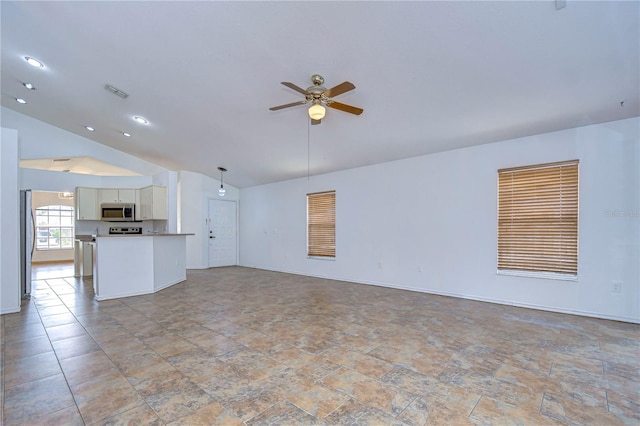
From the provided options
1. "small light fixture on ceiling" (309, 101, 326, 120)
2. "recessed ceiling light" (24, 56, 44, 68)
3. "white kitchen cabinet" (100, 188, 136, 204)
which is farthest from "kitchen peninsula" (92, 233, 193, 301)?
"small light fixture on ceiling" (309, 101, 326, 120)

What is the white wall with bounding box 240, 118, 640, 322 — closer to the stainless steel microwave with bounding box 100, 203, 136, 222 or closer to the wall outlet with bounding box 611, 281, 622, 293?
the wall outlet with bounding box 611, 281, 622, 293

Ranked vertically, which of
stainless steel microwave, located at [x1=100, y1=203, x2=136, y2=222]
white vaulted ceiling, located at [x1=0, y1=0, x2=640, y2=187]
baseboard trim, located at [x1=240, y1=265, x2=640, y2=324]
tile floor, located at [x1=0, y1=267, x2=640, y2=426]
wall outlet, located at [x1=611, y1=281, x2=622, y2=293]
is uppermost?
white vaulted ceiling, located at [x1=0, y1=0, x2=640, y2=187]

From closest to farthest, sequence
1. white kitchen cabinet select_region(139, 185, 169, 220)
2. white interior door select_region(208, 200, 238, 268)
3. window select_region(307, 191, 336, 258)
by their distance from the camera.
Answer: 1. window select_region(307, 191, 336, 258)
2. white kitchen cabinet select_region(139, 185, 169, 220)
3. white interior door select_region(208, 200, 238, 268)

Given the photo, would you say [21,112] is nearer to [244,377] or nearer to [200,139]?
[200,139]

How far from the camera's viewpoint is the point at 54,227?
10.1 metres

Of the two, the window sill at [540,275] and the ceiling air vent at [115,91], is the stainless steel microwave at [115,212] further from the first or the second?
the window sill at [540,275]

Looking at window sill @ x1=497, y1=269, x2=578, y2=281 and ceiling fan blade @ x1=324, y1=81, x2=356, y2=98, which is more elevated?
ceiling fan blade @ x1=324, y1=81, x2=356, y2=98

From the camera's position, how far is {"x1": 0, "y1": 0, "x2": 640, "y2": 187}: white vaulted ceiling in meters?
2.52

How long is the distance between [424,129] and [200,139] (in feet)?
14.0

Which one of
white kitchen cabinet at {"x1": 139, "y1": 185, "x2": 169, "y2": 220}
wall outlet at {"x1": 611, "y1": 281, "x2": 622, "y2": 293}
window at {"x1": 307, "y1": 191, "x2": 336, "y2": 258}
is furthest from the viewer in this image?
white kitchen cabinet at {"x1": 139, "y1": 185, "x2": 169, "y2": 220}

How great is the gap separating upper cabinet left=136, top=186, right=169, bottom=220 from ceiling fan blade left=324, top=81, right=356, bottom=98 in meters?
6.47

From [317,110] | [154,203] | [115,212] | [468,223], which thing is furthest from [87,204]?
[468,223]

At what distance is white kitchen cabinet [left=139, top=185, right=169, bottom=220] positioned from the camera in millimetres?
7656

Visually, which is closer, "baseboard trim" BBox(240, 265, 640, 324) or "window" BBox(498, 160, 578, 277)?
"baseboard trim" BBox(240, 265, 640, 324)
